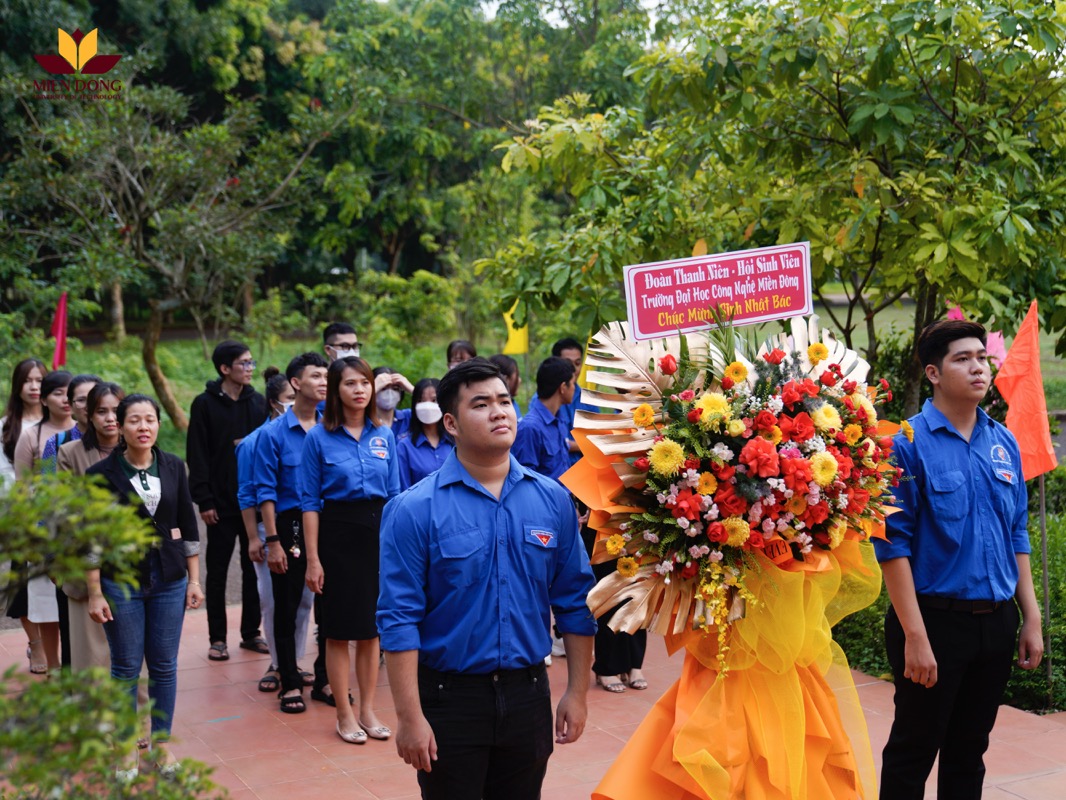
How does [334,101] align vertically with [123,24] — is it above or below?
below

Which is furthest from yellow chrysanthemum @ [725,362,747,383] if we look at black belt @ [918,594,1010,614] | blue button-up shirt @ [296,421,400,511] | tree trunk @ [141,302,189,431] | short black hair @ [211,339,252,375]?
tree trunk @ [141,302,189,431]

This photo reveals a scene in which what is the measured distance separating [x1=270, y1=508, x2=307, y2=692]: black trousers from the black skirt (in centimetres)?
49

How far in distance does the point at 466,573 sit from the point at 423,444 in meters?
3.60

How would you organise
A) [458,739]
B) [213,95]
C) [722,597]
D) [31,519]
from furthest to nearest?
[213,95] < [722,597] < [458,739] < [31,519]

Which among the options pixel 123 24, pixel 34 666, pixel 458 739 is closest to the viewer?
pixel 458 739

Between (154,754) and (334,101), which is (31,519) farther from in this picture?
(334,101)

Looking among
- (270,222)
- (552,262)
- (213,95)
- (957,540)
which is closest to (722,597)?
(957,540)

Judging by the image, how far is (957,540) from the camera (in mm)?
4074

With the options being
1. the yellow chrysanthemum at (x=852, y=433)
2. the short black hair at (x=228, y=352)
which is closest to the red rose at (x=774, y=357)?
the yellow chrysanthemum at (x=852, y=433)

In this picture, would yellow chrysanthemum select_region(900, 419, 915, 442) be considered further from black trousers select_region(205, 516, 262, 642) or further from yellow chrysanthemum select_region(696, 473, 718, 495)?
black trousers select_region(205, 516, 262, 642)

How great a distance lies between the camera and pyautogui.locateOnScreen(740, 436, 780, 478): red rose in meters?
3.66

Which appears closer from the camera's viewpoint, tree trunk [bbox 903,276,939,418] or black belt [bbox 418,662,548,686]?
black belt [bbox 418,662,548,686]

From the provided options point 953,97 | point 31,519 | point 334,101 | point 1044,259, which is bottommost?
point 31,519

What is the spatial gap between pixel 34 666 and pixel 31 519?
561 cm
